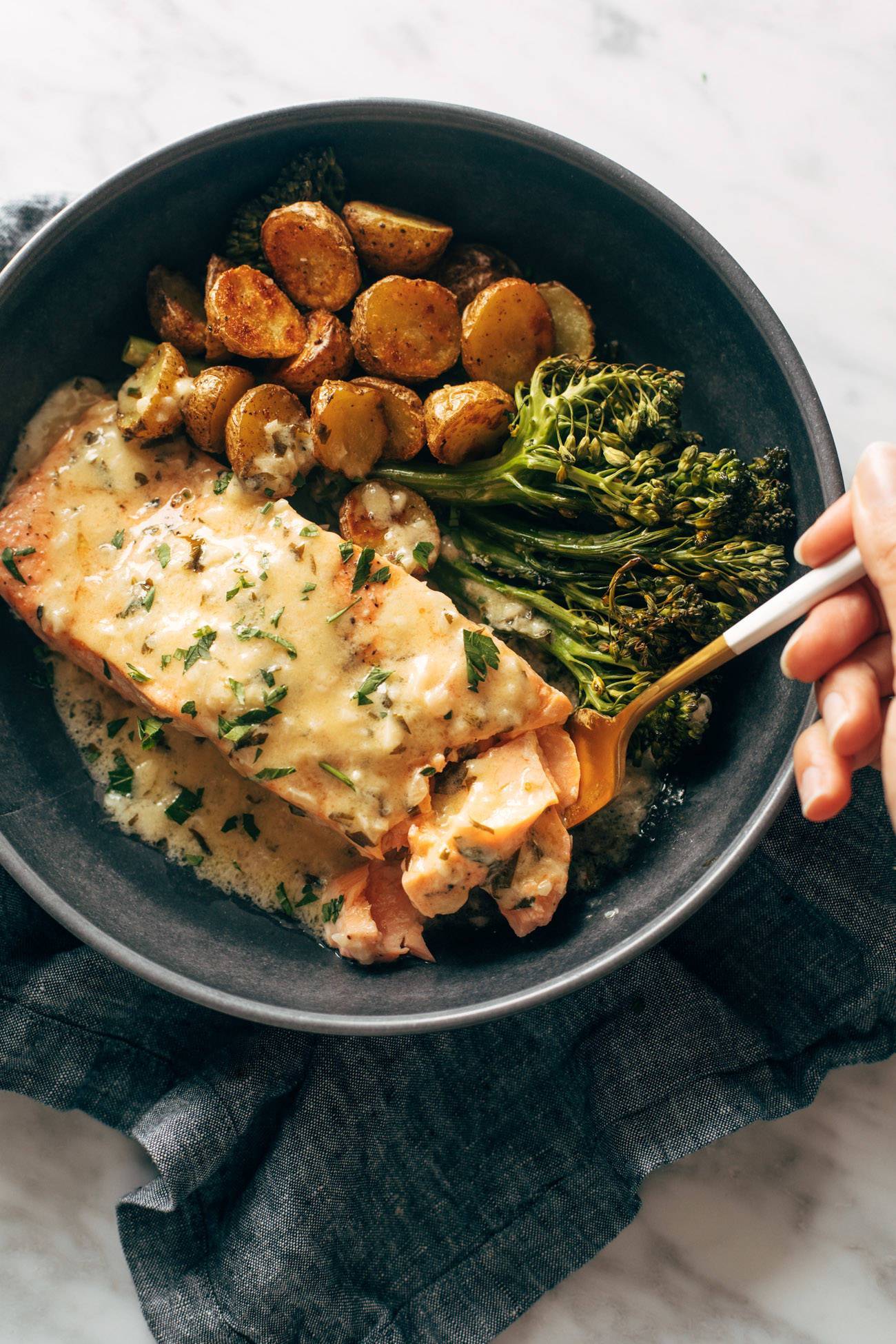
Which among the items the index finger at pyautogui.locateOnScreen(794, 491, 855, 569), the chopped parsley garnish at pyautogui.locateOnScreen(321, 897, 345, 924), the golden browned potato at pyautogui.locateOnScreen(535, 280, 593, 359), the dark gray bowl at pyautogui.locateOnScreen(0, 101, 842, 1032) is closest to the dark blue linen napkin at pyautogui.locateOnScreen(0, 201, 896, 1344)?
the dark gray bowl at pyautogui.locateOnScreen(0, 101, 842, 1032)

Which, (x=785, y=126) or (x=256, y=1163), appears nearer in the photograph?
(x=256, y=1163)

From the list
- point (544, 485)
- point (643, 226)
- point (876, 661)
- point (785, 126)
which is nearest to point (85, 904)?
point (544, 485)

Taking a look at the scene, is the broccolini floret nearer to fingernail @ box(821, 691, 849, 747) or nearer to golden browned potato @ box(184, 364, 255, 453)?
golden browned potato @ box(184, 364, 255, 453)

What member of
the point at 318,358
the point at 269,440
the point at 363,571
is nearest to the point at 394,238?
the point at 318,358

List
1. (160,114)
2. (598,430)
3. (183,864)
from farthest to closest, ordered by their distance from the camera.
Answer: (160,114)
(183,864)
(598,430)

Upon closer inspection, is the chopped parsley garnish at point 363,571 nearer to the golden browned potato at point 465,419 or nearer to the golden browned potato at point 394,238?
the golden browned potato at point 465,419

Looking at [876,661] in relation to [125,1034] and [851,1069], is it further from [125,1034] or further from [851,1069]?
[125,1034]
